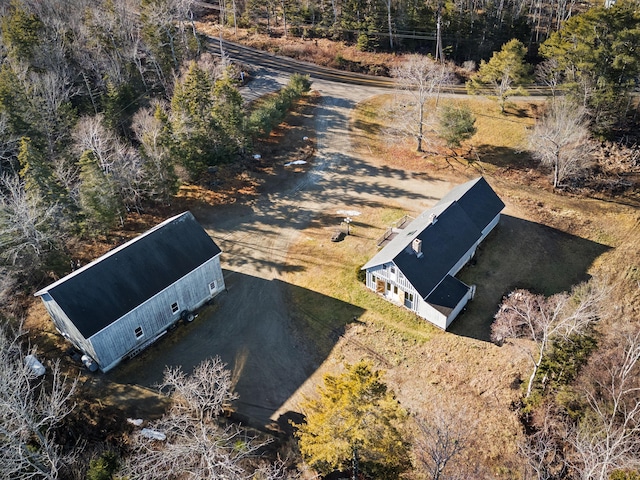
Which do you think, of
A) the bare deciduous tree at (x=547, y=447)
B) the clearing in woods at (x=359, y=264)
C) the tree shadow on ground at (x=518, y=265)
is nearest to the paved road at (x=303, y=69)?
the clearing in woods at (x=359, y=264)

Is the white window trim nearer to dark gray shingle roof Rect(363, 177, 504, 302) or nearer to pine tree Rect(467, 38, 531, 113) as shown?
dark gray shingle roof Rect(363, 177, 504, 302)

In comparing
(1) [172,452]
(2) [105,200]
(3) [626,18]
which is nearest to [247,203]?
(2) [105,200]

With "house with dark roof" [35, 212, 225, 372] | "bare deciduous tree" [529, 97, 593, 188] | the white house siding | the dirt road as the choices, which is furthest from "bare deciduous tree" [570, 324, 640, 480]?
A: "house with dark roof" [35, 212, 225, 372]

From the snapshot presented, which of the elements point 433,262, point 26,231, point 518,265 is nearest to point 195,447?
point 433,262

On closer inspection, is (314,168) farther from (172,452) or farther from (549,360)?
(172,452)

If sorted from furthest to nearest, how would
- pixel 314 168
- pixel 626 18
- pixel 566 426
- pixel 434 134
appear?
pixel 434 134 < pixel 314 168 < pixel 626 18 < pixel 566 426

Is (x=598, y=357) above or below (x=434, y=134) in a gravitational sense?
below
